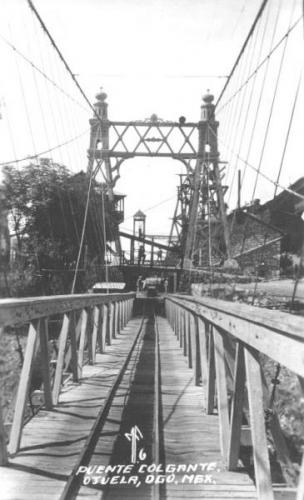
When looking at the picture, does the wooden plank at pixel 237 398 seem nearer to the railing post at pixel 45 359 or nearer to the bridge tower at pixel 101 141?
the railing post at pixel 45 359

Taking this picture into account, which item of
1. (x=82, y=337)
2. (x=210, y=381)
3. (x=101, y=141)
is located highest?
(x=101, y=141)

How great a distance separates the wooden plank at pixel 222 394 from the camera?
4.20m

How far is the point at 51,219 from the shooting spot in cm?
2580

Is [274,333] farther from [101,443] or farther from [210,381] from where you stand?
[210,381]

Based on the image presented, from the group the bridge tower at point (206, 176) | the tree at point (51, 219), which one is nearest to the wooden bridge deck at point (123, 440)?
the tree at point (51, 219)

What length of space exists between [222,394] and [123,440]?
936mm

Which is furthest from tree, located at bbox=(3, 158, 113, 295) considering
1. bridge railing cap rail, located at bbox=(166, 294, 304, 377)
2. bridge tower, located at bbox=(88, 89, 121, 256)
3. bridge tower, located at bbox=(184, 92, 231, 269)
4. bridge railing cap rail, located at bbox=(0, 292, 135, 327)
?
bridge railing cap rail, located at bbox=(166, 294, 304, 377)

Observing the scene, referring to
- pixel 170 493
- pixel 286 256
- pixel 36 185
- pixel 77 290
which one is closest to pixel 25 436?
pixel 170 493

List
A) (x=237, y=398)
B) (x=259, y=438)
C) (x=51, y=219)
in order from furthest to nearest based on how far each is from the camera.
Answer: (x=51, y=219)
(x=237, y=398)
(x=259, y=438)

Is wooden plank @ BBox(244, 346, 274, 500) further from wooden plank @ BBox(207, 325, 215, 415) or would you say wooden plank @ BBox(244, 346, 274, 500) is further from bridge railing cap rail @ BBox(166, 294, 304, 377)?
wooden plank @ BBox(207, 325, 215, 415)

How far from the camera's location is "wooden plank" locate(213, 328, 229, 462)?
4199mm

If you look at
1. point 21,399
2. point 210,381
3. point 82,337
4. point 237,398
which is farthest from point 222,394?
point 82,337

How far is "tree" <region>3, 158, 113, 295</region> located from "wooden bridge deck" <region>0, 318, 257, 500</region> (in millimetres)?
13633

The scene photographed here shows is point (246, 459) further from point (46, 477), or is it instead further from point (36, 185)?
point (36, 185)
